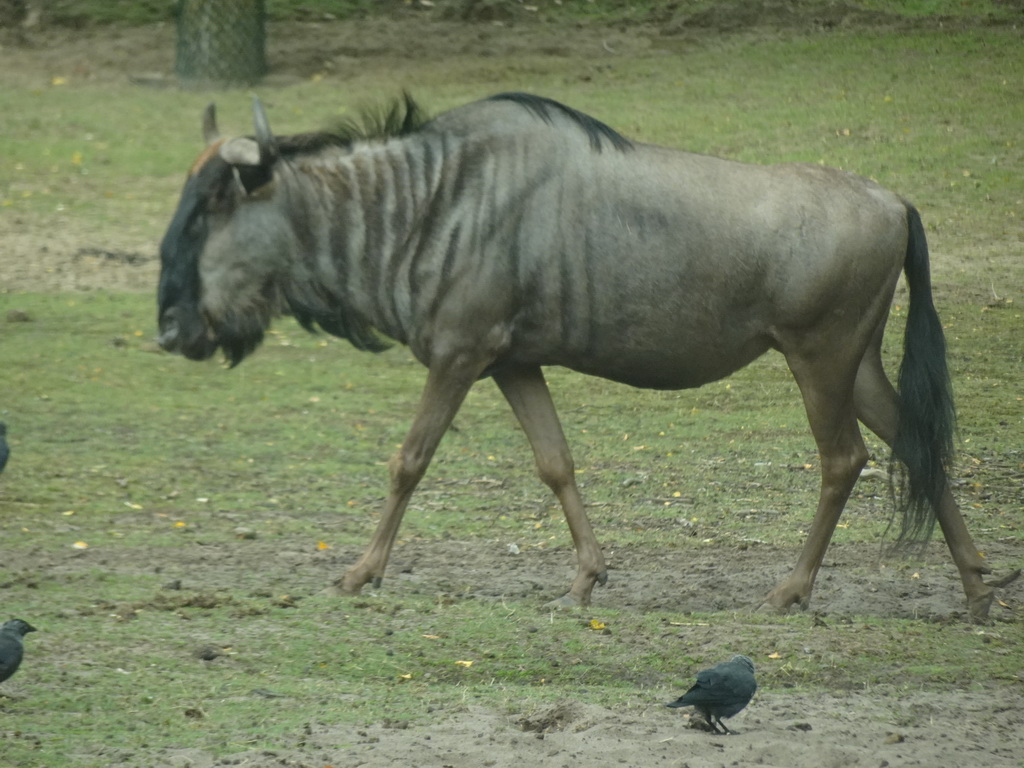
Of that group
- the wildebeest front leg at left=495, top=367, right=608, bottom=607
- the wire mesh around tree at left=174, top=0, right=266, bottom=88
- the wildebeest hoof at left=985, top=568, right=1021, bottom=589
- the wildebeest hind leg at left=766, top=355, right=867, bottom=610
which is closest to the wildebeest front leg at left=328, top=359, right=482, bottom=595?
the wildebeest front leg at left=495, top=367, right=608, bottom=607

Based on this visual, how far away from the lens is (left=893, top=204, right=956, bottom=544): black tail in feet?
20.1

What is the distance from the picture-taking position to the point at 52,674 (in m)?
4.88

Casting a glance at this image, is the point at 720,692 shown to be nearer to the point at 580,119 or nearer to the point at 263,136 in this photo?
the point at 580,119

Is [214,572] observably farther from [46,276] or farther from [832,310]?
[46,276]

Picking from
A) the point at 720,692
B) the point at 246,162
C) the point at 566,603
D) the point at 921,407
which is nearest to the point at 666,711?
the point at 720,692

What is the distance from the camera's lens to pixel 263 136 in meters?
5.98

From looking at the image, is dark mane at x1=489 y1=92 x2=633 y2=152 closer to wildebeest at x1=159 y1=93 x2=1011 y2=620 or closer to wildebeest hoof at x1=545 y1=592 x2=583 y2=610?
wildebeest at x1=159 y1=93 x2=1011 y2=620

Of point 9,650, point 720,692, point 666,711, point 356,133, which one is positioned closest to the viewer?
point 720,692

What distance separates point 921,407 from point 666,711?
6.83ft

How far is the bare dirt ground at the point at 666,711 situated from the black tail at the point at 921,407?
39 cm

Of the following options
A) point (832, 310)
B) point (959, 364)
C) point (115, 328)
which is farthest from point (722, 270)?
point (115, 328)

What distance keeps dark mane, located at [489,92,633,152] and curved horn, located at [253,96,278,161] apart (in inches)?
36.0

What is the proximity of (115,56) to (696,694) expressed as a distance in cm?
1653

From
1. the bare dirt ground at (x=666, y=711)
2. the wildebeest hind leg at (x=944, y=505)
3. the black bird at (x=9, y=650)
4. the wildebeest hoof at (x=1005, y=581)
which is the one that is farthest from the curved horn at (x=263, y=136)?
the wildebeest hoof at (x=1005, y=581)
